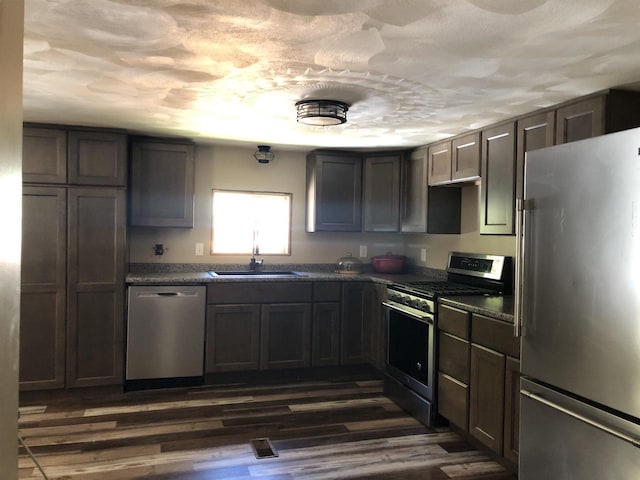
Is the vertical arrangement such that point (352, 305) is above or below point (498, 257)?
below

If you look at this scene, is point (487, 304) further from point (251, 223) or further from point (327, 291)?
point (251, 223)

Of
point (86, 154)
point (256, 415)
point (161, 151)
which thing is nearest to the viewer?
point (256, 415)

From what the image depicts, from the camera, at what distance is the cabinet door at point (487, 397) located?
2684 mm

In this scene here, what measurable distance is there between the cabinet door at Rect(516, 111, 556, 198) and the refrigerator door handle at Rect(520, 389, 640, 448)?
129 cm

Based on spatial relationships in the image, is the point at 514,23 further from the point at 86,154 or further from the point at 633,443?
the point at 86,154

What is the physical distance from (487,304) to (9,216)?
2.69 m

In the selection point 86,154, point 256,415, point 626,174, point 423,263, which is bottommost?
point 256,415

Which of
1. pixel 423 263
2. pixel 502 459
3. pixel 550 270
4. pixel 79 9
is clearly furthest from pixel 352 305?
pixel 79 9

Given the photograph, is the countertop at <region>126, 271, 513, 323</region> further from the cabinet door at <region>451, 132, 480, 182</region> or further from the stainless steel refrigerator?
the cabinet door at <region>451, 132, 480, 182</region>

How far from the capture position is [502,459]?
9.09ft

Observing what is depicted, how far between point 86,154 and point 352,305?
2.55 metres

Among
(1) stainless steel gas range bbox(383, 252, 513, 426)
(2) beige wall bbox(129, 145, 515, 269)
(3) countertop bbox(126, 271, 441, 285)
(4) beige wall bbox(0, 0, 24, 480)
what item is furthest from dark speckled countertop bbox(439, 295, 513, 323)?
(4) beige wall bbox(0, 0, 24, 480)

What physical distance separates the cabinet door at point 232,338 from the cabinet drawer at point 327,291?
54 cm

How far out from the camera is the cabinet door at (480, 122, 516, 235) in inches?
124
